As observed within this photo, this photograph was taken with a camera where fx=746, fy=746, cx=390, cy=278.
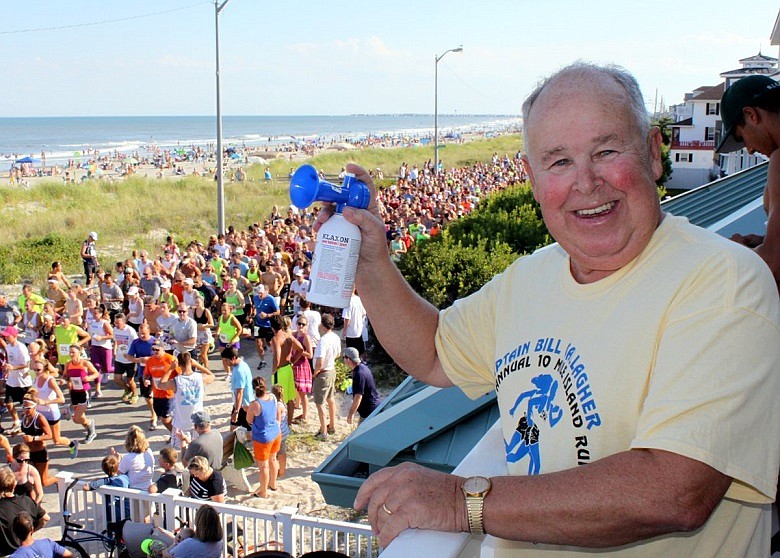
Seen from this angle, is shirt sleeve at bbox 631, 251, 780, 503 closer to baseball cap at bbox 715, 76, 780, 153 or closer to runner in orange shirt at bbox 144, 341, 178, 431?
baseball cap at bbox 715, 76, 780, 153

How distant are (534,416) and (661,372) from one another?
29cm

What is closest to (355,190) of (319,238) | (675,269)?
(319,238)

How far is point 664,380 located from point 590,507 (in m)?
0.23

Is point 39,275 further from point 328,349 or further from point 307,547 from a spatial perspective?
point 307,547

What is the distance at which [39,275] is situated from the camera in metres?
21.9

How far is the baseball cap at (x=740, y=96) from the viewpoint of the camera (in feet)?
8.79

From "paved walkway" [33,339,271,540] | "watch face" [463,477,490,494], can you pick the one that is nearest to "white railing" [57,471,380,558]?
"paved walkway" [33,339,271,540]

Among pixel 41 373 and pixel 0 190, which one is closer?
pixel 41 373

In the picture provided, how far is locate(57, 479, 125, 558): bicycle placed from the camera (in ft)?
22.7

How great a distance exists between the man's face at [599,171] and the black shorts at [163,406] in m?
9.53

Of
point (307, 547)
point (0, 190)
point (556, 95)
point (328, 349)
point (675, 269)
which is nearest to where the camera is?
point (675, 269)

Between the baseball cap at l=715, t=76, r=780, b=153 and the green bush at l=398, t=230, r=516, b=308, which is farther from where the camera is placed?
the green bush at l=398, t=230, r=516, b=308

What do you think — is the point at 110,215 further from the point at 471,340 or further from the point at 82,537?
the point at 471,340

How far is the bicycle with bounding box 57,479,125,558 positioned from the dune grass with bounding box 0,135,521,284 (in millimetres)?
15696
